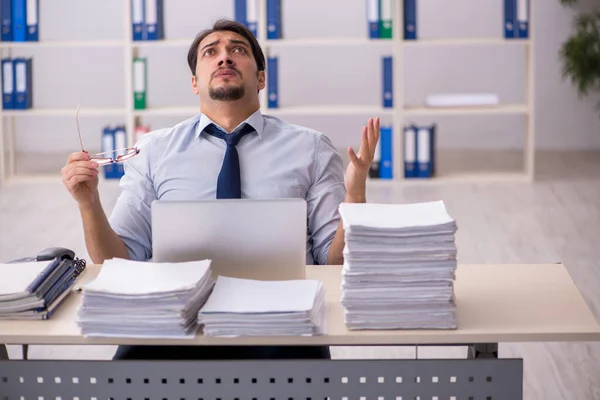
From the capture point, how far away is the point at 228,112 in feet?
9.55

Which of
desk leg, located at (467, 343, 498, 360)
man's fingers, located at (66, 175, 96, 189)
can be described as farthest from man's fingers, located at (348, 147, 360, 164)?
man's fingers, located at (66, 175, 96, 189)

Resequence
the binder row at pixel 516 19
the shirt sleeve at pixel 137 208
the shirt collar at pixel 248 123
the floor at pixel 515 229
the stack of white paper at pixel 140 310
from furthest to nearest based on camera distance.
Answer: the binder row at pixel 516 19 → the floor at pixel 515 229 → the shirt collar at pixel 248 123 → the shirt sleeve at pixel 137 208 → the stack of white paper at pixel 140 310

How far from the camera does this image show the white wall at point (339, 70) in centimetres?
744

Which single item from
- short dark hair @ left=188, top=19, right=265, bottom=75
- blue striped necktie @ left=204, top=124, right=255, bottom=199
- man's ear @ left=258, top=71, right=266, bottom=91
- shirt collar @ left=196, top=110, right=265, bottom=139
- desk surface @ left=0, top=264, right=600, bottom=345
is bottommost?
desk surface @ left=0, top=264, right=600, bottom=345

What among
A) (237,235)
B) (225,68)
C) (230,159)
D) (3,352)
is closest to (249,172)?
(230,159)

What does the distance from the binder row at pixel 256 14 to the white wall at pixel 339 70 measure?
3.64ft

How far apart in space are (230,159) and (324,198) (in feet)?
0.89

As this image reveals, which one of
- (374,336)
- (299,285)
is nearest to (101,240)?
(299,285)

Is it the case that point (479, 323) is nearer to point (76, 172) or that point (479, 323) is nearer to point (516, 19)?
point (76, 172)

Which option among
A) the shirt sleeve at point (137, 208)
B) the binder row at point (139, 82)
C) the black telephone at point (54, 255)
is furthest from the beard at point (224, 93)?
the binder row at point (139, 82)

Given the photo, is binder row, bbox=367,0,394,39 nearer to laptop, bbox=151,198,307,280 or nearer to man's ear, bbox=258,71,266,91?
man's ear, bbox=258,71,266,91

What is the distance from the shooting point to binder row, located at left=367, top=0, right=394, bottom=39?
6336 mm

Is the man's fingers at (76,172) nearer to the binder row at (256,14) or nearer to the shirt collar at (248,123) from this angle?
the shirt collar at (248,123)

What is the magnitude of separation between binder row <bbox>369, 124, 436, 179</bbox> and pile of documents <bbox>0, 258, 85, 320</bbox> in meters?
4.21
